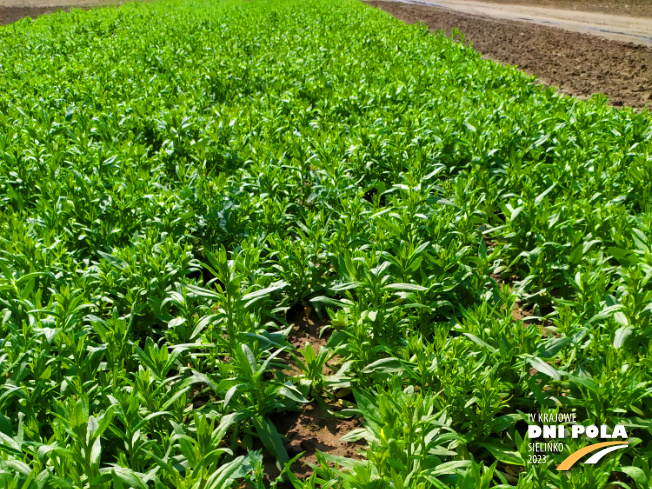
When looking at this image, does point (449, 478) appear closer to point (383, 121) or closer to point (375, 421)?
point (375, 421)

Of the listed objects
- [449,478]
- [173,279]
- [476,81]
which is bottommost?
[449,478]

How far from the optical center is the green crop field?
223cm

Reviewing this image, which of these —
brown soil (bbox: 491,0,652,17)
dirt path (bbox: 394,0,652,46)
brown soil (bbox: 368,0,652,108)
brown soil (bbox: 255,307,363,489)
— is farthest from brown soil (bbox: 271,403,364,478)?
brown soil (bbox: 491,0,652,17)

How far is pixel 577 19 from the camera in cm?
1964

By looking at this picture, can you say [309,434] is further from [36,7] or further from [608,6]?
[36,7]

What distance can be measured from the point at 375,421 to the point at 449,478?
0.38 meters

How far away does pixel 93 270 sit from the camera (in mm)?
3389

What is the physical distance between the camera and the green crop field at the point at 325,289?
7.30 feet

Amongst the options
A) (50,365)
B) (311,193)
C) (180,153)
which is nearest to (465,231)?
(311,193)

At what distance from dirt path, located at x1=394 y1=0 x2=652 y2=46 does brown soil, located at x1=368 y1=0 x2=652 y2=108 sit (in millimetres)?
1372
